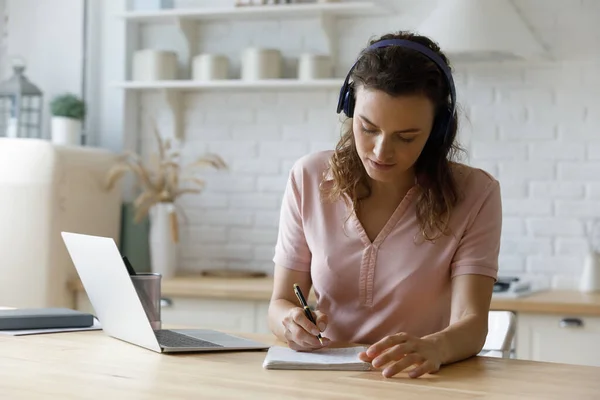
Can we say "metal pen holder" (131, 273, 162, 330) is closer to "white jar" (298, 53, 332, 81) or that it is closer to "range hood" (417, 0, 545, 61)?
"range hood" (417, 0, 545, 61)

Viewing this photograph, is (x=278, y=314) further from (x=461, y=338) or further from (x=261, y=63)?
A: (x=261, y=63)

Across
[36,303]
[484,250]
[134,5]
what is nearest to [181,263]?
[36,303]

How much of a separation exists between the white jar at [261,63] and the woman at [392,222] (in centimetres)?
190

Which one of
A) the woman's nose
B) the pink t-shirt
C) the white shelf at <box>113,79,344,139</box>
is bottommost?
the pink t-shirt

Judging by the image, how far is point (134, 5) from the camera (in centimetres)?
461

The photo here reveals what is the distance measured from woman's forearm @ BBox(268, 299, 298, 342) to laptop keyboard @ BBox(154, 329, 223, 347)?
178mm

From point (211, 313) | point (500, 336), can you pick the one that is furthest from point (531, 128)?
point (500, 336)

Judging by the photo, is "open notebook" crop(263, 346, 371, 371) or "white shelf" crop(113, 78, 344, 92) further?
"white shelf" crop(113, 78, 344, 92)

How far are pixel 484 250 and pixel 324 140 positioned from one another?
2235mm

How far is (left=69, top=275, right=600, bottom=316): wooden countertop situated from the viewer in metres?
3.40

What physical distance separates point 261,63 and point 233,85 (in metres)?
0.16

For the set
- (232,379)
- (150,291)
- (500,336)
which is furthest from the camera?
(500,336)

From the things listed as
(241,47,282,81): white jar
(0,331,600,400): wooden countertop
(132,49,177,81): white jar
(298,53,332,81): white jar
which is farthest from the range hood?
(0,331,600,400): wooden countertop

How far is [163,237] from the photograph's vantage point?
167 inches
